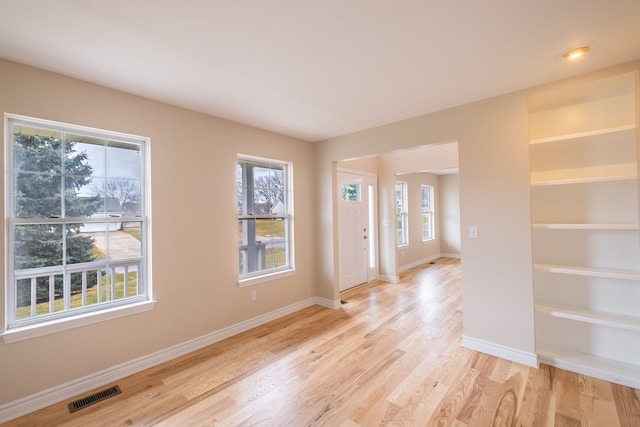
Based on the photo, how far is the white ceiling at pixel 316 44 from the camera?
149cm

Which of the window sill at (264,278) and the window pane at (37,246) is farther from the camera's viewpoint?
the window sill at (264,278)

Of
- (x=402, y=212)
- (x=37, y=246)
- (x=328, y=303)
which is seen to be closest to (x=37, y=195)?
(x=37, y=246)

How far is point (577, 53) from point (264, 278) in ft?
11.6

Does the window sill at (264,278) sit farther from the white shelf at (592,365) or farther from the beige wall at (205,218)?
the white shelf at (592,365)

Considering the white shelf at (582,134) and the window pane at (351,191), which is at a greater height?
the white shelf at (582,134)

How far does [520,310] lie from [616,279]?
759 millimetres

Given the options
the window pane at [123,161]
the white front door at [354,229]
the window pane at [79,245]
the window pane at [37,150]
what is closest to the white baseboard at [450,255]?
the white front door at [354,229]

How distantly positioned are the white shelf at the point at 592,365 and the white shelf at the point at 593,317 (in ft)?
1.06

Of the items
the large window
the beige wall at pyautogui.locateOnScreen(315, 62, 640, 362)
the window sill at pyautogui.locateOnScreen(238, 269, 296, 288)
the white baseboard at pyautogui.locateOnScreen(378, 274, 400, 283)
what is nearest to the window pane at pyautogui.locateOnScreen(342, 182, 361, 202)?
the large window

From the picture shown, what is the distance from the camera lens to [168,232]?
2664mm

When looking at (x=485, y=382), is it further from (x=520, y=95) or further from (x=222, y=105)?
(x=222, y=105)

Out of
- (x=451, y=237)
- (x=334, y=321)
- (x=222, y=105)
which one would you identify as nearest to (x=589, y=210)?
(x=334, y=321)

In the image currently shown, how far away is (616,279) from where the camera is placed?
2.30 m

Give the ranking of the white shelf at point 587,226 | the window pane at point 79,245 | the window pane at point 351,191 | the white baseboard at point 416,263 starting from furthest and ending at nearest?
1. the white baseboard at point 416,263
2. the window pane at point 351,191
3. the window pane at point 79,245
4. the white shelf at point 587,226
